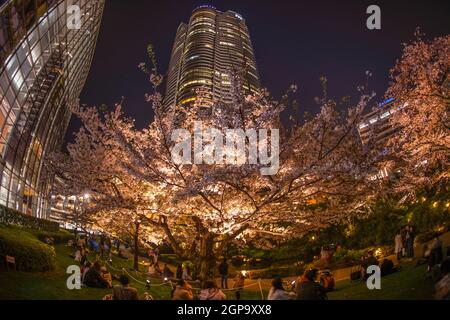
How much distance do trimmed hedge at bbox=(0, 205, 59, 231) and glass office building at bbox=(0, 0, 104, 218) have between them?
257 centimetres

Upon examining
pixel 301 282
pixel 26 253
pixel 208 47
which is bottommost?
pixel 301 282

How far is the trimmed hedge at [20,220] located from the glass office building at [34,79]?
2.57 m

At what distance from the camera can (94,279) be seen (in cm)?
1061

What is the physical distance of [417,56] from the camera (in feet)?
55.4

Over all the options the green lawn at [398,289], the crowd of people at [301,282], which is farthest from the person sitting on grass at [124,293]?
the green lawn at [398,289]

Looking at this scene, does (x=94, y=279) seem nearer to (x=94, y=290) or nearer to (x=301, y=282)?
(x=94, y=290)

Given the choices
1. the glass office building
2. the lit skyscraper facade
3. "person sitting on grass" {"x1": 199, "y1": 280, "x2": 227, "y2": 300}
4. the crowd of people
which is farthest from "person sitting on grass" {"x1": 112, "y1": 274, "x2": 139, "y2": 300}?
the lit skyscraper facade

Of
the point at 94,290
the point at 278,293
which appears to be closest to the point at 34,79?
the point at 94,290

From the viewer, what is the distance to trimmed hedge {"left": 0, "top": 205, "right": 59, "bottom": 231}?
66.0 feet

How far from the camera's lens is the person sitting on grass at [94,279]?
10.5 metres

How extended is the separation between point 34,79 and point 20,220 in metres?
12.0
